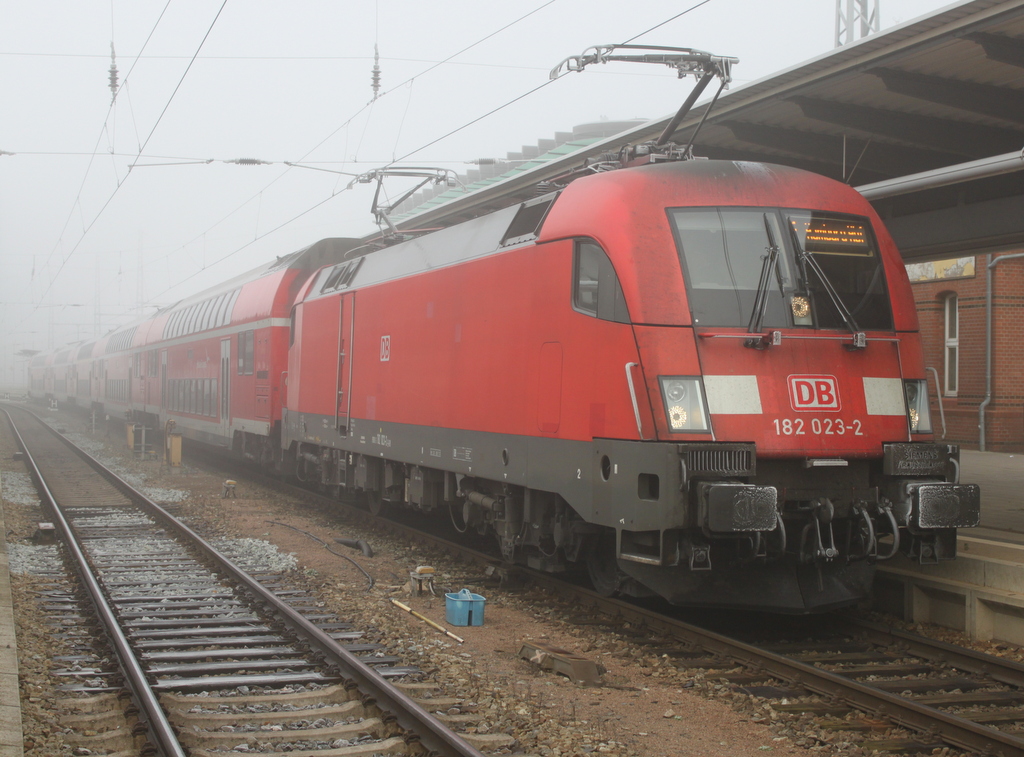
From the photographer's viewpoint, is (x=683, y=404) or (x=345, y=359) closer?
(x=683, y=404)

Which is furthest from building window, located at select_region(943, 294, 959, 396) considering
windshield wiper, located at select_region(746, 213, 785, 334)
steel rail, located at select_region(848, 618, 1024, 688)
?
windshield wiper, located at select_region(746, 213, 785, 334)

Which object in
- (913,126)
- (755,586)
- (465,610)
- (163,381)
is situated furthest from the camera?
(163,381)

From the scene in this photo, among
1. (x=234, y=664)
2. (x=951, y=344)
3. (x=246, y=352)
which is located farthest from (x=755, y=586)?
(x=951, y=344)

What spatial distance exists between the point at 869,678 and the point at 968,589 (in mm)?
1551

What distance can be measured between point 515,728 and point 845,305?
3900mm

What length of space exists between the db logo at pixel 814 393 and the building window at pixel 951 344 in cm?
1589

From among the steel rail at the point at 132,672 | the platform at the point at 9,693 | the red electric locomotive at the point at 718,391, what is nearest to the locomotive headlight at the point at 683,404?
the red electric locomotive at the point at 718,391

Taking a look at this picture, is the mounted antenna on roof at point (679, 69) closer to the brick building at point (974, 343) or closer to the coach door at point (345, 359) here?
the coach door at point (345, 359)

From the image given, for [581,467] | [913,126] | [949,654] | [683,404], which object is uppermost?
[913,126]

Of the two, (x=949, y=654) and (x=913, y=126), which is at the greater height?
(x=913, y=126)

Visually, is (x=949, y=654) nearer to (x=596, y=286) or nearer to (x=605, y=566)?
(x=605, y=566)

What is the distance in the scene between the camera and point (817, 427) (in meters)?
6.83

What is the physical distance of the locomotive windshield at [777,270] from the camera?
7.03 metres

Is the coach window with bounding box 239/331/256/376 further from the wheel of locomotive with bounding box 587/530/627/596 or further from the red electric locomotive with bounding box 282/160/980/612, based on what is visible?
the wheel of locomotive with bounding box 587/530/627/596
